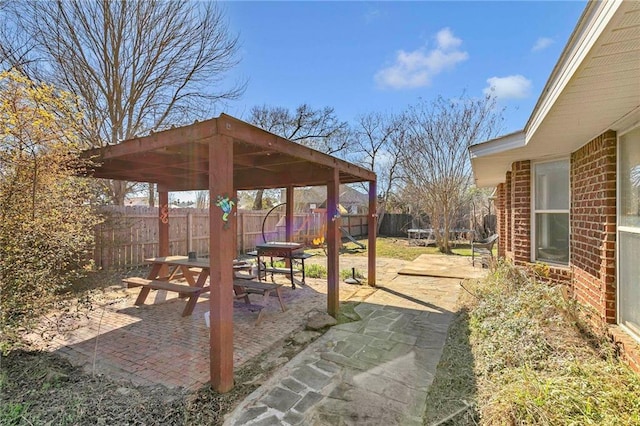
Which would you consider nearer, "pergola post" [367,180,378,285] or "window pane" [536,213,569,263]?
"window pane" [536,213,569,263]

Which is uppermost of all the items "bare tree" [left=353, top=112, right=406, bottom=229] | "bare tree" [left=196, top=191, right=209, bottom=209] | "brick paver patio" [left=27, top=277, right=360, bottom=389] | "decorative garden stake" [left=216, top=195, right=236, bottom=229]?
"bare tree" [left=353, top=112, right=406, bottom=229]

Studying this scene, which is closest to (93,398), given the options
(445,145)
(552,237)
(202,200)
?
(552,237)

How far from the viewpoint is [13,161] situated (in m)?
3.06

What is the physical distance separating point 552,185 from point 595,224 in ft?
5.53

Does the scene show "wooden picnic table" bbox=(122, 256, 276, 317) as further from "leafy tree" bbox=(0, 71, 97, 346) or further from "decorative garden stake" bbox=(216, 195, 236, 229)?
"decorative garden stake" bbox=(216, 195, 236, 229)

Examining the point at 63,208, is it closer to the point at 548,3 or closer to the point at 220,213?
the point at 220,213

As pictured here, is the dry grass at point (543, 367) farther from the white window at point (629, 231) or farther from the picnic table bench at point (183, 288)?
the picnic table bench at point (183, 288)

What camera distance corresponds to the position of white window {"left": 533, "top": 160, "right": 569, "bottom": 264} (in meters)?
4.78

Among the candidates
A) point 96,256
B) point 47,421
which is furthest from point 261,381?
point 96,256

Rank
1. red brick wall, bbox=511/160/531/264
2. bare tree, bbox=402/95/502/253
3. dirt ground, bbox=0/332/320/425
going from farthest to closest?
bare tree, bbox=402/95/502/253 → red brick wall, bbox=511/160/531/264 → dirt ground, bbox=0/332/320/425

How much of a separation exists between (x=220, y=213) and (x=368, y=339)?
2512mm

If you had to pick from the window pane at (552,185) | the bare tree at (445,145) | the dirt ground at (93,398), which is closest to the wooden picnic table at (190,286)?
the dirt ground at (93,398)

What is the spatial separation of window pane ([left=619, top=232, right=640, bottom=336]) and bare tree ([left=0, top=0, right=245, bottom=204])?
9.62m

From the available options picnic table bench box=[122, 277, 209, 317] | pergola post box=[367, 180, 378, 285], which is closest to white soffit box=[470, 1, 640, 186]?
pergola post box=[367, 180, 378, 285]
